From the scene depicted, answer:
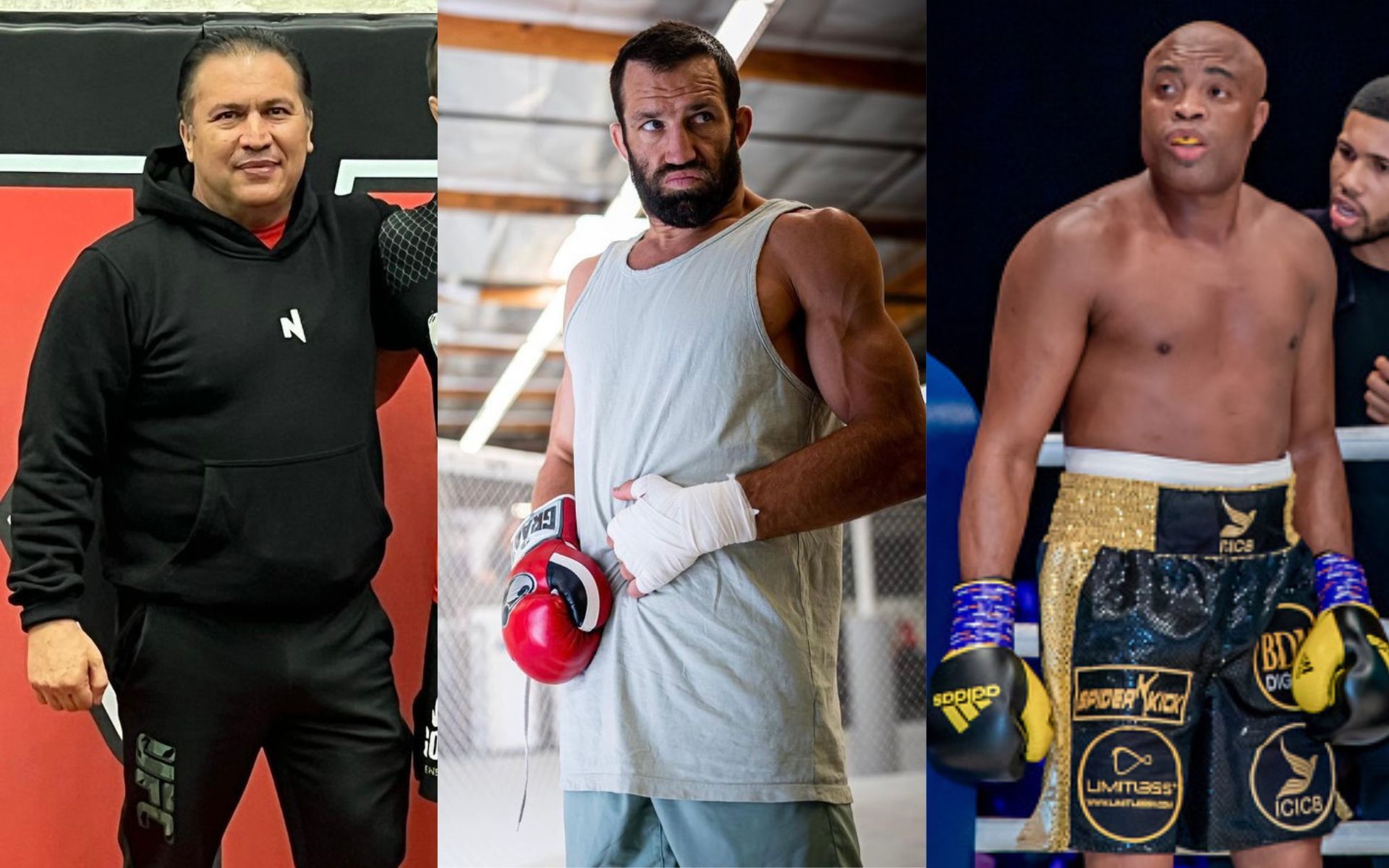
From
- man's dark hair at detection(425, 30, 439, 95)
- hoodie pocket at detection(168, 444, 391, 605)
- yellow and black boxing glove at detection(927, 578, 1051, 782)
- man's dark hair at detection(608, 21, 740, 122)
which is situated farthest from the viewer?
man's dark hair at detection(425, 30, 439, 95)

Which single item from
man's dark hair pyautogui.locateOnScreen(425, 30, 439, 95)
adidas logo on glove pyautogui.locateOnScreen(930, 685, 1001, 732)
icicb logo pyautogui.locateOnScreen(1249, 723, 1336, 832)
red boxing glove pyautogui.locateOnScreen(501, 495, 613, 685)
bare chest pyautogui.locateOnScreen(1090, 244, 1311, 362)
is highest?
man's dark hair pyautogui.locateOnScreen(425, 30, 439, 95)

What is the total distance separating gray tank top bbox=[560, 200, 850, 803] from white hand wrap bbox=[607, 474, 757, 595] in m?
0.03

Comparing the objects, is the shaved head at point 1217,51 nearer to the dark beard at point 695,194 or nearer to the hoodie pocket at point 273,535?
the dark beard at point 695,194

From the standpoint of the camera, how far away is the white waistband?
2133mm

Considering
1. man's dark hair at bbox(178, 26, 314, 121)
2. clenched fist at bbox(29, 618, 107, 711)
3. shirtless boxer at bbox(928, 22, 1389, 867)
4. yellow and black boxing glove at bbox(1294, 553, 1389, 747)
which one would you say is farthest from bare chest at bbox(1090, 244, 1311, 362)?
clenched fist at bbox(29, 618, 107, 711)

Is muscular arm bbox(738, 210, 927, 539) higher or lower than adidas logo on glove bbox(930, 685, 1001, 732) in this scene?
higher

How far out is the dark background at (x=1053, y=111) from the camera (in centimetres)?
220

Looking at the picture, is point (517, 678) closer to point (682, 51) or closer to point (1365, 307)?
point (682, 51)

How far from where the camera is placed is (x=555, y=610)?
214 cm

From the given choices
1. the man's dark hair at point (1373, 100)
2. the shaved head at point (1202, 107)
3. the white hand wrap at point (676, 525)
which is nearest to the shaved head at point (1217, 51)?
the shaved head at point (1202, 107)

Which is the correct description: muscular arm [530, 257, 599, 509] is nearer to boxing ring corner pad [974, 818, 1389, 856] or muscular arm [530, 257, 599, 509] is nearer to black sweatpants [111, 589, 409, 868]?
black sweatpants [111, 589, 409, 868]

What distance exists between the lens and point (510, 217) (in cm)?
230

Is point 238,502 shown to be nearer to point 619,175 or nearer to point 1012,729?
point 619,175

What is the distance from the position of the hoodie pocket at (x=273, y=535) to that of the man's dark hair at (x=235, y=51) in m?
0.64
